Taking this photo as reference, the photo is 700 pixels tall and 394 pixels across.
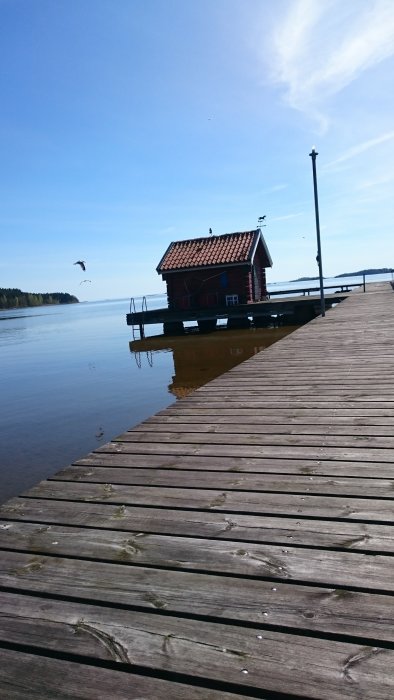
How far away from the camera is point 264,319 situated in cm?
2694

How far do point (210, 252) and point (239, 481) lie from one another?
24.9m

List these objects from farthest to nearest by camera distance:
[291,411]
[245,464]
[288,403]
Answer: [288,403], [291,411], [245,464]

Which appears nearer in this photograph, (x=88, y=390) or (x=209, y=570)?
(x=209, y=570)

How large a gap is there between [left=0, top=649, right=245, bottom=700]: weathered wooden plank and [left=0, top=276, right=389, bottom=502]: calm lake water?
5.29m

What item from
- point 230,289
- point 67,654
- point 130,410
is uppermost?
point 230,289

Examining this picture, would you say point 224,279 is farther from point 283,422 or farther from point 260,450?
point 260,450

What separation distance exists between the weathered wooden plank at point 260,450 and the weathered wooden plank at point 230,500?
2.21 feet

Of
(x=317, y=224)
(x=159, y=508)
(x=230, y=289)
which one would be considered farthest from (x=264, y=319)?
(x=159, y=508)

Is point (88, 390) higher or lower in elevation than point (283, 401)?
lower

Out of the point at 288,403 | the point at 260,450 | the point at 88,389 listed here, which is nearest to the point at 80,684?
the point at 260,450

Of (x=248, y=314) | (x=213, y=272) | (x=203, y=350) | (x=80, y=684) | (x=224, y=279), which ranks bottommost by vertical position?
(x=203, y=350)

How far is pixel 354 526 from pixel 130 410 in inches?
361

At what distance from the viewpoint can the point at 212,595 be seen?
6.24 feet

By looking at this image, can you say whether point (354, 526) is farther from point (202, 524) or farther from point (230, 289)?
point (230, 289)
